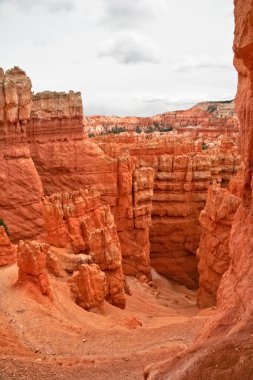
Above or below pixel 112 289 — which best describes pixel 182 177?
above

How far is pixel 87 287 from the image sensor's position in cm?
1855

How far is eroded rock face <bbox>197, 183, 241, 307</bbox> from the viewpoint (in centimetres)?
2282

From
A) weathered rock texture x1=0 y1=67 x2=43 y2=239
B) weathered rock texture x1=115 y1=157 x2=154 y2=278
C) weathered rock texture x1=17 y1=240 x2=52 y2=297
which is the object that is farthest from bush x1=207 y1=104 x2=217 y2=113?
weathered rock texture x1=17 y1=240 x2=52 y2=297

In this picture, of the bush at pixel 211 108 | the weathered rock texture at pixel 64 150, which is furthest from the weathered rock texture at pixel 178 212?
the bush at pixel 211 108

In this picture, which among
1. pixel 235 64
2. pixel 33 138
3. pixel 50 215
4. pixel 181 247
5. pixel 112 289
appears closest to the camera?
pixel 235 64

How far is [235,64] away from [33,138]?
21.6 meters

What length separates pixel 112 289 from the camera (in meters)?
22.2

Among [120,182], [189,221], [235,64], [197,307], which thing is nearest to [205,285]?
[197,307]

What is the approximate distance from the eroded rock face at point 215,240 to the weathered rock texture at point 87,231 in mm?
5015

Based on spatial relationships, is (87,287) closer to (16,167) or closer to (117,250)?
(117,250)

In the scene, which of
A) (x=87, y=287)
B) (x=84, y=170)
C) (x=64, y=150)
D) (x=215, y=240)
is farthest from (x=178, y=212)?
(x=87, y=287)

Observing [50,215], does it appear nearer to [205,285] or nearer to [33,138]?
[33,138]

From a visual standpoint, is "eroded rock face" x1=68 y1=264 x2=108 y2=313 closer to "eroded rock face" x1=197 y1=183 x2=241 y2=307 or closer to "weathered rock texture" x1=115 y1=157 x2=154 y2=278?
"eroded rock face" x1=197 y1=183 x2=241 y2=307

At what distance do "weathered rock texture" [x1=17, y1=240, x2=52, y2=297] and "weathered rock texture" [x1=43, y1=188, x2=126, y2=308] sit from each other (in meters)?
5.71
